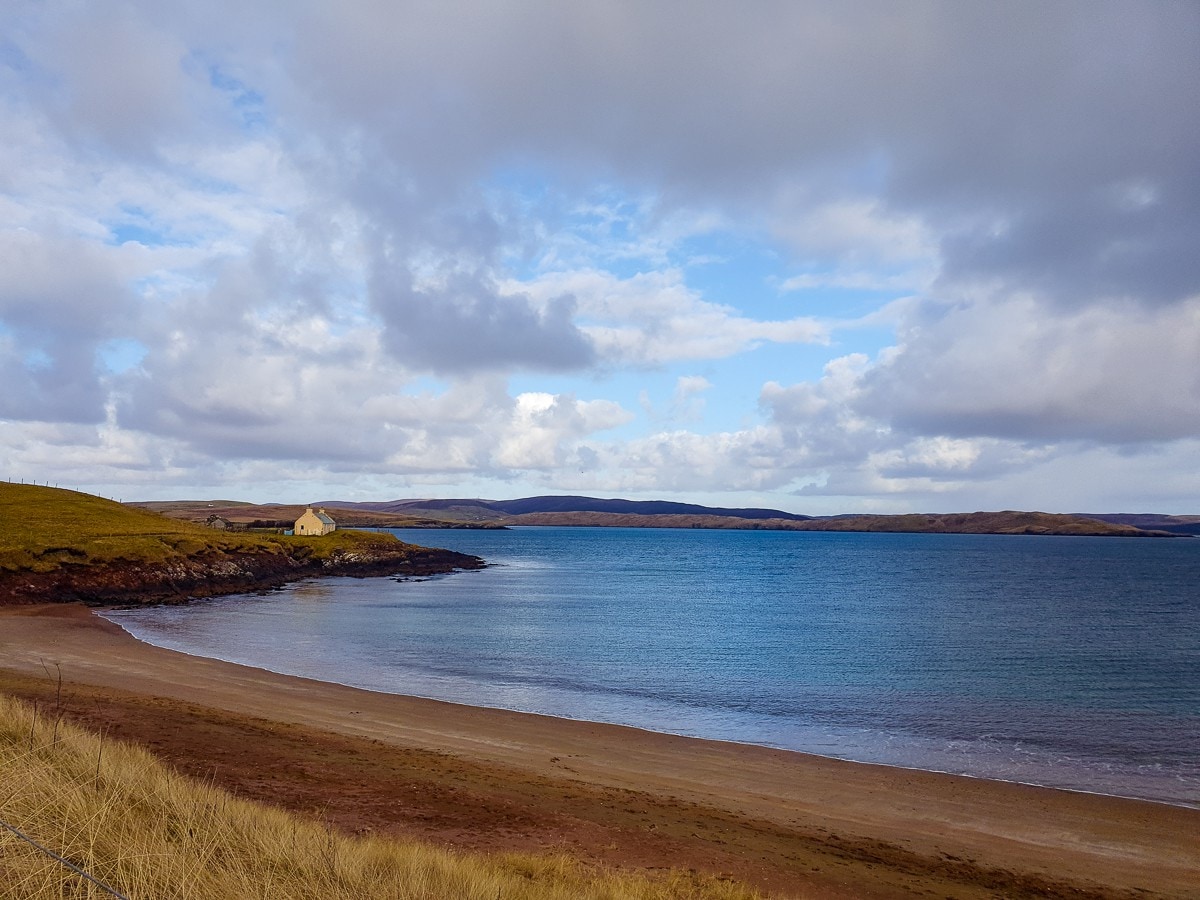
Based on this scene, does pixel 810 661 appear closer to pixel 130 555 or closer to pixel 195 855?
pixel 195 855

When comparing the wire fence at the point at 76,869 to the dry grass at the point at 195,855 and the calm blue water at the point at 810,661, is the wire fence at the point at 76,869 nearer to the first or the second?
the dry grass at the point at 195,855

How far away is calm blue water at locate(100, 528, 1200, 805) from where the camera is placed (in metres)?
24.2

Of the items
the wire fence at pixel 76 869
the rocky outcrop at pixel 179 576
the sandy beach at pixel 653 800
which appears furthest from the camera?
the rocky outcrop at pixel 179 576

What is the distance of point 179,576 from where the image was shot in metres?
65.1

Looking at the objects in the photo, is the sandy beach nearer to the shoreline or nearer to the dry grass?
the shoreline

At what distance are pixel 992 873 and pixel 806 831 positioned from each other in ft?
11.0

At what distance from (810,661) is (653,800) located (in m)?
25.2

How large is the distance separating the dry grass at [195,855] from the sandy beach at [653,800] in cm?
284

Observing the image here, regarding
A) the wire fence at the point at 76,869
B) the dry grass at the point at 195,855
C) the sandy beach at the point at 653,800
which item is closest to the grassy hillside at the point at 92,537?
the sandy beach at the point at 653,800

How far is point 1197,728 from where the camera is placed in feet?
84.3

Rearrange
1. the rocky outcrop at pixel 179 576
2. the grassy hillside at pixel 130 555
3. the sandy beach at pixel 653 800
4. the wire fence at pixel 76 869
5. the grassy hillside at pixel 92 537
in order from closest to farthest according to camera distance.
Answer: the wire fence at pixel 76 869
the sandy beach at pixel 653 800
the rocky outcrop at pixel 179 576
the grassy hillside at pixel 130 555
the grassy hillside at pixel 92 537

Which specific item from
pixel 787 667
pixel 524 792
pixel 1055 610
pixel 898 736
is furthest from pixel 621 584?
pixel 524 792

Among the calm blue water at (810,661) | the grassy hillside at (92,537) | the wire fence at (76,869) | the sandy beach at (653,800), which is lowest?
the calm blue water at (810,661)

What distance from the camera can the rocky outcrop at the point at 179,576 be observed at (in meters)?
52.3
